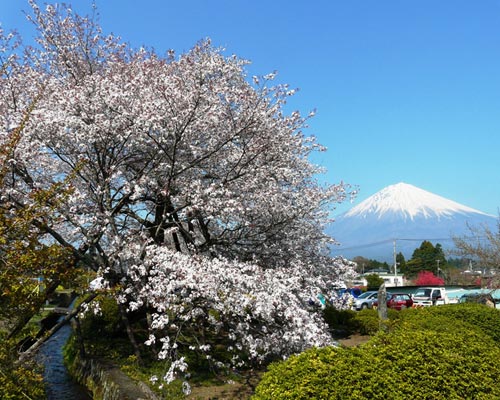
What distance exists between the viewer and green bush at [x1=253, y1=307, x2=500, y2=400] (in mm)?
4605

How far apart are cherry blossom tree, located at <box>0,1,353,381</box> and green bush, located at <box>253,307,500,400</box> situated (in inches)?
93.0

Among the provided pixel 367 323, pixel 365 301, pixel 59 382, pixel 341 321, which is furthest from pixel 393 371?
pixel 365 301

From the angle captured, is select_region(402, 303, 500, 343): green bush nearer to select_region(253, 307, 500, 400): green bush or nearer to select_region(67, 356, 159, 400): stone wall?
select_region(253, 307, 500, 400): green bush

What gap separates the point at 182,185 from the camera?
1000cm

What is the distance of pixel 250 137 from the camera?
10.4 meters

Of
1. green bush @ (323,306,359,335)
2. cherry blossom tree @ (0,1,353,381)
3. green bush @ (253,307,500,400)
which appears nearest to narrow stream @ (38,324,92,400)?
cherry blossom tree @ (0,1,353,381)

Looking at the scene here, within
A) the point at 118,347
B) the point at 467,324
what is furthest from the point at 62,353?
the point at 467,324

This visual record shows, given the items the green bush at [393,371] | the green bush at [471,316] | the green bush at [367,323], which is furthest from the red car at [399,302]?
the green bush at [393,371]

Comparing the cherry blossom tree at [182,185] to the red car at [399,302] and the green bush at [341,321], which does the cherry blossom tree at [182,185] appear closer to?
the green bush at [341,321]

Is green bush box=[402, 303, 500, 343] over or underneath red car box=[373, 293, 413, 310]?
over

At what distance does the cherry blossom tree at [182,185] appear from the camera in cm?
807

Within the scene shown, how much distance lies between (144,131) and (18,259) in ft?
14.0

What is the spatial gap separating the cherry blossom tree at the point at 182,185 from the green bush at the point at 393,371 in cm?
236

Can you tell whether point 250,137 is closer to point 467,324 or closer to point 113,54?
point 113,54
